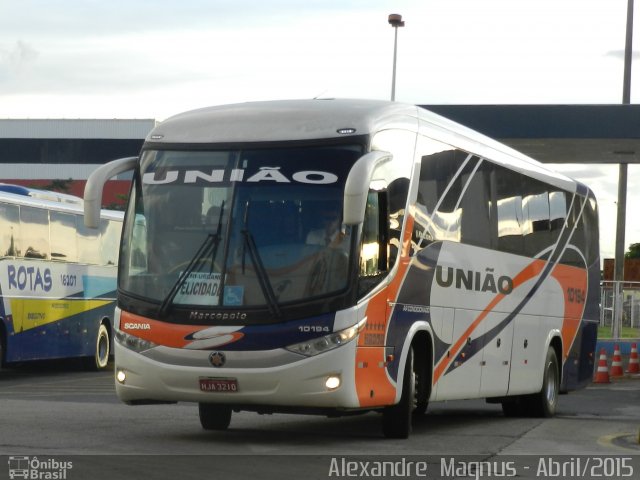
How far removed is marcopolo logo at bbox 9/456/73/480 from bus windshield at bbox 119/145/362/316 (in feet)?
7.32

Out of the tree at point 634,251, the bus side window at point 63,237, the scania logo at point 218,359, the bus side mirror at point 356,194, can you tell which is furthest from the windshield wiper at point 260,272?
the tree at point 634,251

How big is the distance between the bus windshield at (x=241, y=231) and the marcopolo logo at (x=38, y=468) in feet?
7.32

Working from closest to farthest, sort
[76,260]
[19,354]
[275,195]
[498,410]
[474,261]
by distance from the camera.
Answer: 1. [275,195]
2. [474,261]
3. [498,410]
4. [19,354]
5. [76,260]

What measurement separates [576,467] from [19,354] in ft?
49.6

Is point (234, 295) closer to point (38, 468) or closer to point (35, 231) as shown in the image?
point (38, 468)

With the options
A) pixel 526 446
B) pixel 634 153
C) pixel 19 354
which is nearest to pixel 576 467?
pixel 526 446

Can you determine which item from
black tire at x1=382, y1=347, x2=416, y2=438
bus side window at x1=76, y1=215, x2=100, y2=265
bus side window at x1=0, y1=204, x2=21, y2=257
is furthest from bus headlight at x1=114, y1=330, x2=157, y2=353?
bus side window at x1=76, y1=215, x2=100, y2=265

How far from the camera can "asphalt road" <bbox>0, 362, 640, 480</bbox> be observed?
10953 millimetres

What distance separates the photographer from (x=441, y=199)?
14633mm

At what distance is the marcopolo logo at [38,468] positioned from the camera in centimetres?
985

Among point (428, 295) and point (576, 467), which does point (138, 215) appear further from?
point (576, 467)

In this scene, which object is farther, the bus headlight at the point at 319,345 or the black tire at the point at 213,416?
the black tire at the point at 213,416

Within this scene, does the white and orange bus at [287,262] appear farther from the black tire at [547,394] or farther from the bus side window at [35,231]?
the bus side window at [35,231]

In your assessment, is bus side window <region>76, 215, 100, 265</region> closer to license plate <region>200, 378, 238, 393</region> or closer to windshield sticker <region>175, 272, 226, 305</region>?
windshield sticker <region>175, 272, 226, 305</region>
